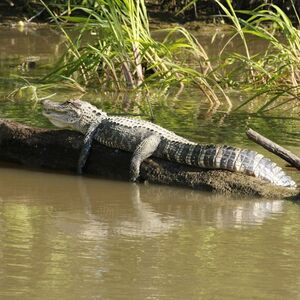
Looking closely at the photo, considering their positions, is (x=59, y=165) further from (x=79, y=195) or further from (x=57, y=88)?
(x=57, y=88)

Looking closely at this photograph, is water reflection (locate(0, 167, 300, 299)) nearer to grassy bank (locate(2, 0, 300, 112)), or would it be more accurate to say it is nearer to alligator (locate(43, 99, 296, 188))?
alligator (locate(43, 99, 296, 188))

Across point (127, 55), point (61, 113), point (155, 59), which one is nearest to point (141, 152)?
point (61, 113)

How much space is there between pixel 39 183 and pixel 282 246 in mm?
2275

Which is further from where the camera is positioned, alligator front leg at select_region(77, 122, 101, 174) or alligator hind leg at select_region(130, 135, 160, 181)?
alligator front leg at select_region(77, 122, 101, 174)

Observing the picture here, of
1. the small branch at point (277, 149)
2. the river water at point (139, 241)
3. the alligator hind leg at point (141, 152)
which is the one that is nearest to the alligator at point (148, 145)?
the alligator hind leg at point (141, 152)

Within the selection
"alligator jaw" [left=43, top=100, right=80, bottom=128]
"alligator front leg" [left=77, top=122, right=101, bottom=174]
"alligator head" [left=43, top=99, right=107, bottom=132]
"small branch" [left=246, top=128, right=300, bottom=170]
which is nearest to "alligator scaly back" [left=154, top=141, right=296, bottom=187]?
"small branch" [left=246, top=128, right=300, bottom=170]

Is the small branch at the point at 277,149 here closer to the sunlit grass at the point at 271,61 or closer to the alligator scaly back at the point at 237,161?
the alligator scaly back at the point at 237,161

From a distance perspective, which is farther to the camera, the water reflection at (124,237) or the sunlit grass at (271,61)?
the sunlit grass at (271,61)

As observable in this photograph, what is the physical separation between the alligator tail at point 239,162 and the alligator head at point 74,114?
50.6 inches

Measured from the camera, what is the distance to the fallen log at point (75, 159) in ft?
21.6

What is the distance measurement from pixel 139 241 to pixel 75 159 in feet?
7.06

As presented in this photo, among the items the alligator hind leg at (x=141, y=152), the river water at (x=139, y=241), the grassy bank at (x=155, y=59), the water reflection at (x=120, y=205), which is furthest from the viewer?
the grassy bank at (x=155, y=59)

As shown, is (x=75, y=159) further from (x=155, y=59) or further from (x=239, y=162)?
(x=155, y=59)

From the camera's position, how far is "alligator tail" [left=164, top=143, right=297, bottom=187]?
650 centimetres
